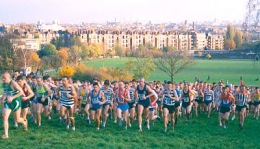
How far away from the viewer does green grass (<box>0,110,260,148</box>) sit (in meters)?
12.5

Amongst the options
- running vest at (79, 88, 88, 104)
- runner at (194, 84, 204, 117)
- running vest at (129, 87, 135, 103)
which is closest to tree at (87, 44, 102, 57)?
runner at (194, 84, 204, 117)

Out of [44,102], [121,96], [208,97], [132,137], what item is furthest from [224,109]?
[44,102]

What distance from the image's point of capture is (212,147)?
12.9 m

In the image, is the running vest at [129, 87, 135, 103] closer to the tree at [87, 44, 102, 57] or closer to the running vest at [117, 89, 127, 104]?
the running vest at [117, 89, 127, 104]

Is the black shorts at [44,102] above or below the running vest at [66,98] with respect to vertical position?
below

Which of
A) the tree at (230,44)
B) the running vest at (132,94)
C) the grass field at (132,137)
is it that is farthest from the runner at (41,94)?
the tree at (230,44)

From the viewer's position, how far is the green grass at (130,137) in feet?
41.1

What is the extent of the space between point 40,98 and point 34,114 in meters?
0.75

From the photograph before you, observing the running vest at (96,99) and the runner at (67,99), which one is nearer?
the runner at (67,99)

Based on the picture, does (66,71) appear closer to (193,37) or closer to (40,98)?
(40,98)

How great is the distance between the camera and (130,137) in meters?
13.7

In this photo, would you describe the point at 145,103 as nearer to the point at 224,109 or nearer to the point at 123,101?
the point at 123,101

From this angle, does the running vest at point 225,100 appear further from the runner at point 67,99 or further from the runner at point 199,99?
the runner at point 67,99

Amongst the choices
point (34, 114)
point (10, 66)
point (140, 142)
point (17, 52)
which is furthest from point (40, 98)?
point (17, 52)
